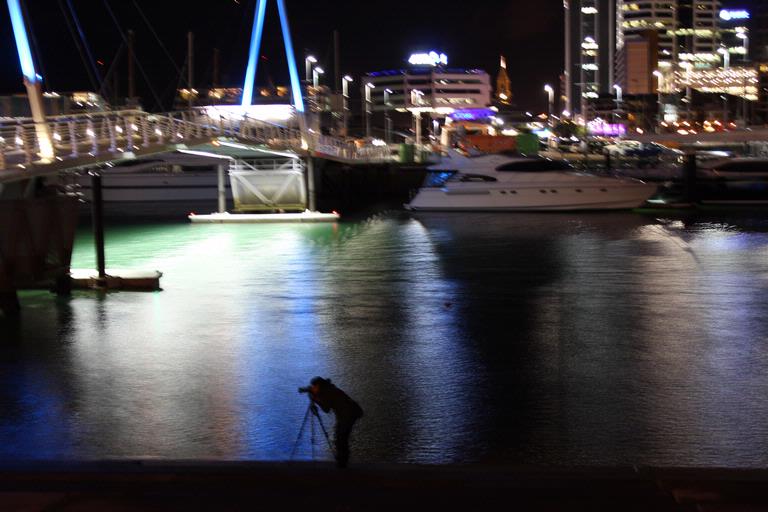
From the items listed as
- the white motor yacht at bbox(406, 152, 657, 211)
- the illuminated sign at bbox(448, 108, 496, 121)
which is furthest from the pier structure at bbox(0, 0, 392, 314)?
the illuminated sign at bbox(448, 108, 496, 121)

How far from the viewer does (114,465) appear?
7.62 m

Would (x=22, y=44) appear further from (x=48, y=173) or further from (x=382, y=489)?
(x=382, y=489)

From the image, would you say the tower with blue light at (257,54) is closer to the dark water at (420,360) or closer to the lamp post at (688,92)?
the dark water at (420,360)

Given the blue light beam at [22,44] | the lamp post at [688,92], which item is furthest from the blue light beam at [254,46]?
the lamp post at [688,92]

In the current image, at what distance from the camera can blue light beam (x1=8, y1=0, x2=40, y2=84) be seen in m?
21.0

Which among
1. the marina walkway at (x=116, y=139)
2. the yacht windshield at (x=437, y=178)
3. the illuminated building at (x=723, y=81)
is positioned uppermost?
the illuminated building at (x=723, y=81)

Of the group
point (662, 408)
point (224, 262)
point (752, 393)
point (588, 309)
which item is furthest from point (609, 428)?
point (224, 262)

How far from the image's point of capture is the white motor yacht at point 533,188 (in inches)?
1727

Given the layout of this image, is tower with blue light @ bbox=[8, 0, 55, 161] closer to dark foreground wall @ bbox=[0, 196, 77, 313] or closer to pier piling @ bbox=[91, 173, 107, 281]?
pier piling @ bbox=[91, 173, 107, 281]

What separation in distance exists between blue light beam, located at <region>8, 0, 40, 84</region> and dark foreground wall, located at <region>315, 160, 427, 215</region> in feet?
115

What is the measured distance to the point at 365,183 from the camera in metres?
66.8

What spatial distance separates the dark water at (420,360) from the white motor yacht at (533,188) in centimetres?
1695

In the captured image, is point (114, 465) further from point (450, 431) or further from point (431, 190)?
point (431, 190)

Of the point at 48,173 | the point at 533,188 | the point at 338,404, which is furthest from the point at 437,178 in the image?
the point at 338,404
